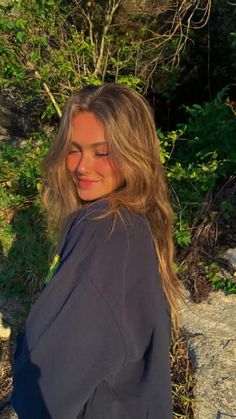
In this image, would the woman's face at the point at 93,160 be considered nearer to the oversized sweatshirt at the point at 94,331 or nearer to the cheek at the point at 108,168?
the cheek at the point at 108,168

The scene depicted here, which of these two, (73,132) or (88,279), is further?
(73,132)

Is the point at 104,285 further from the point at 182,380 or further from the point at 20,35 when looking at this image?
the point at 20,35

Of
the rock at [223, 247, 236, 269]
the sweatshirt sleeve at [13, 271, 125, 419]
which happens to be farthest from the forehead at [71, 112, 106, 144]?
the rock at [223, 247, 236, 269]

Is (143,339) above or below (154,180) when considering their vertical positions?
below

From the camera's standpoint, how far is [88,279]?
126 centimetres

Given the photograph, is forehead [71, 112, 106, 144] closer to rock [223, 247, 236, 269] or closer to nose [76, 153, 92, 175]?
nose [76, 153, 92, 175]

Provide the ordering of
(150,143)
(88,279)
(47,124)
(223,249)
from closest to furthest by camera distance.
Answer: (88,279) < (150,143) < (223,249) < (47,124)

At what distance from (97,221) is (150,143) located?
1.25 ft

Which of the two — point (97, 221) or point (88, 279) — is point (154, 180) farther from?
point (88, 279)

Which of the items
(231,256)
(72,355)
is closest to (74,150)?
(72,355)

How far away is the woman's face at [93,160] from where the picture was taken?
1.49 m

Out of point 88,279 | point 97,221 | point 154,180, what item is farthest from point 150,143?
point 88,279

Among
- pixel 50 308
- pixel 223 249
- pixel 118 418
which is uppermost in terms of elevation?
pixel 50 308

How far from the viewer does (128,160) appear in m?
1.50
